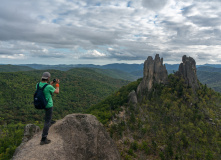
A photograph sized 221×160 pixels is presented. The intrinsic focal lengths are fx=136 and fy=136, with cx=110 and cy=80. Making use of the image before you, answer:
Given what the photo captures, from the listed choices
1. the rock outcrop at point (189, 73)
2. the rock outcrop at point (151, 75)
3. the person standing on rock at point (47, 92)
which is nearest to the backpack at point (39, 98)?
the person standing on rock at point (47, 92)

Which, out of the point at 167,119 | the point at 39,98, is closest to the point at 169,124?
the point at 167,119

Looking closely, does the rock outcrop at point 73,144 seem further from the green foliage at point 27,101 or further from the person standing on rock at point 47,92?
the green foliage at point 27,101

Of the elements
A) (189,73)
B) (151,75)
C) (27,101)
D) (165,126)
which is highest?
(189,73)

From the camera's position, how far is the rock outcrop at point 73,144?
8.54m

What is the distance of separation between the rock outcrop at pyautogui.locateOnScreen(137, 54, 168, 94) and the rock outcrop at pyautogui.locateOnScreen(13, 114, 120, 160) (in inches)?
1896

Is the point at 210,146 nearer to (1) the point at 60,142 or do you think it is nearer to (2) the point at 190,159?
(2) the point at 190,159

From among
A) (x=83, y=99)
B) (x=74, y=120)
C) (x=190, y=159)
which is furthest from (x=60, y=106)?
(x=74, y=120)

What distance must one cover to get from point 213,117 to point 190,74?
61.4 feet

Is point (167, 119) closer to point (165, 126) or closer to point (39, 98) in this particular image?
point (165, 126)

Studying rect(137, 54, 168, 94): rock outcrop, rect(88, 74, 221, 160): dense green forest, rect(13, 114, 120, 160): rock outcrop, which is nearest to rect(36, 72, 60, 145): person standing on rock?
→ rect(13, 114, 120, 160): rock outcrop

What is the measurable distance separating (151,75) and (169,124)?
22933 mm

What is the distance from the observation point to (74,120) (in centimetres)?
1185

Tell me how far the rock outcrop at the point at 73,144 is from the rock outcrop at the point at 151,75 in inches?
1896

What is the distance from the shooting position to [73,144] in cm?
1028
